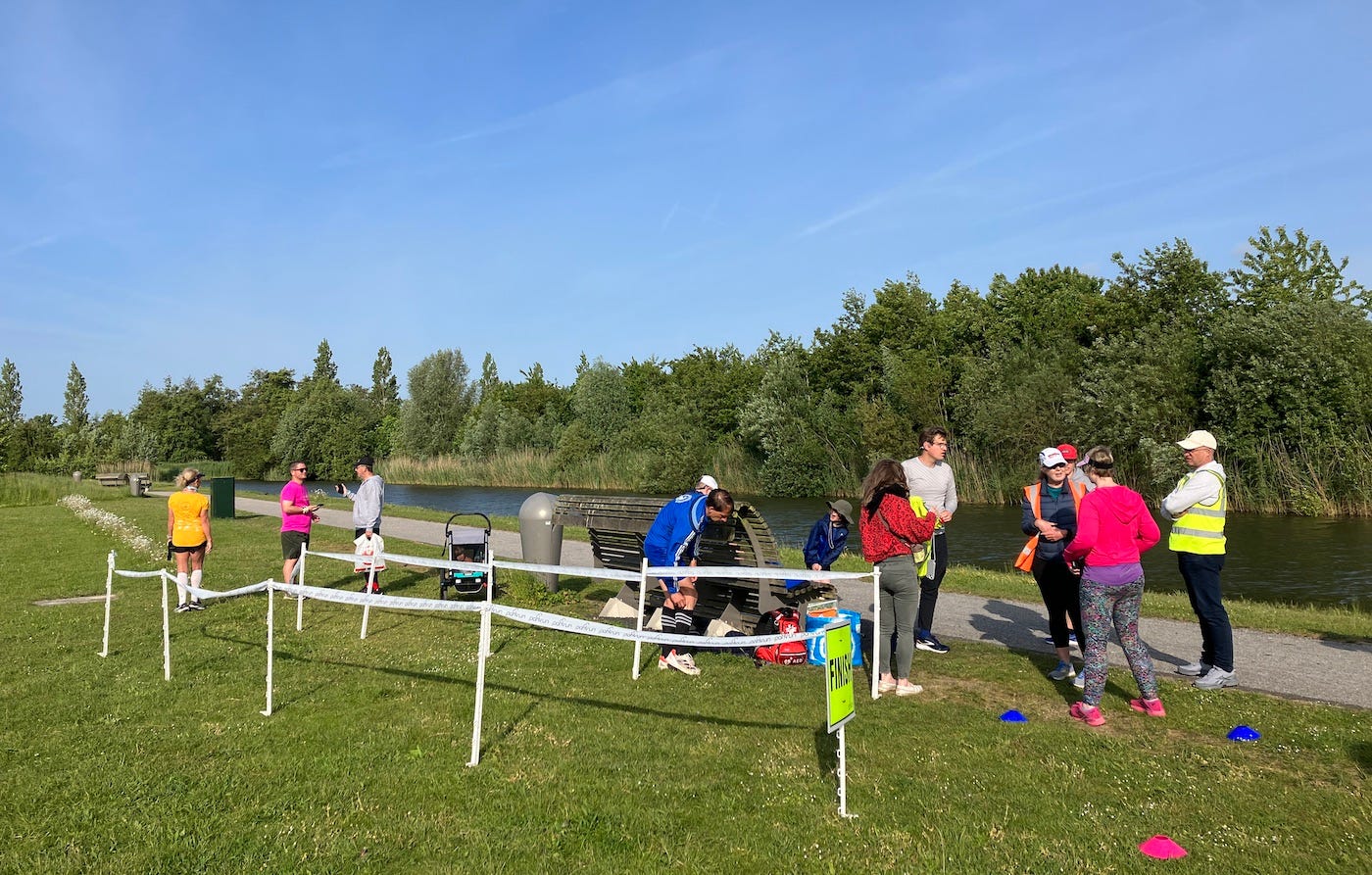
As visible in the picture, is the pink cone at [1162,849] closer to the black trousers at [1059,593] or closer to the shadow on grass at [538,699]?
the shadow on grass at [538,699]

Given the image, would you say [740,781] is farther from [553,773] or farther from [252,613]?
[252,613]

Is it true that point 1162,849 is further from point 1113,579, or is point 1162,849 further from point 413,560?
point 413,560

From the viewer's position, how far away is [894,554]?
632 cm

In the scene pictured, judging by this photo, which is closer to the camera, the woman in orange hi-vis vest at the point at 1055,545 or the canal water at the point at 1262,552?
the woman in orange hi-vis vest at the point at 1055,545

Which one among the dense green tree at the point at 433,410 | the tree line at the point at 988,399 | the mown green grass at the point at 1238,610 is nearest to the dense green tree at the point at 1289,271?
the tree line at the point at 988,399

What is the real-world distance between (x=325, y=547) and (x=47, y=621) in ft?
21.7

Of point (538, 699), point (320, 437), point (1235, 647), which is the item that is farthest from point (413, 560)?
point (320, 437)

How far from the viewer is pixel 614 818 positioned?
14.1 feet

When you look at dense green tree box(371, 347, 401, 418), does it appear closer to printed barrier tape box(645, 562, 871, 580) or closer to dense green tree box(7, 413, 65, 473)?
dense green tree box(7, 413, 65, 473)

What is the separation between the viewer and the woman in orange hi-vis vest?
683 cm

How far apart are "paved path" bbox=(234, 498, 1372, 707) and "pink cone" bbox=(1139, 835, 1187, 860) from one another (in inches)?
128

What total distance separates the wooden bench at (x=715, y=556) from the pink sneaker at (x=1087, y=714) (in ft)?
8.00

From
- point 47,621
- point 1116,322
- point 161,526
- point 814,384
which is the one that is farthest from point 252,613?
point 814,384

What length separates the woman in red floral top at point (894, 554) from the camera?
20.7ft
